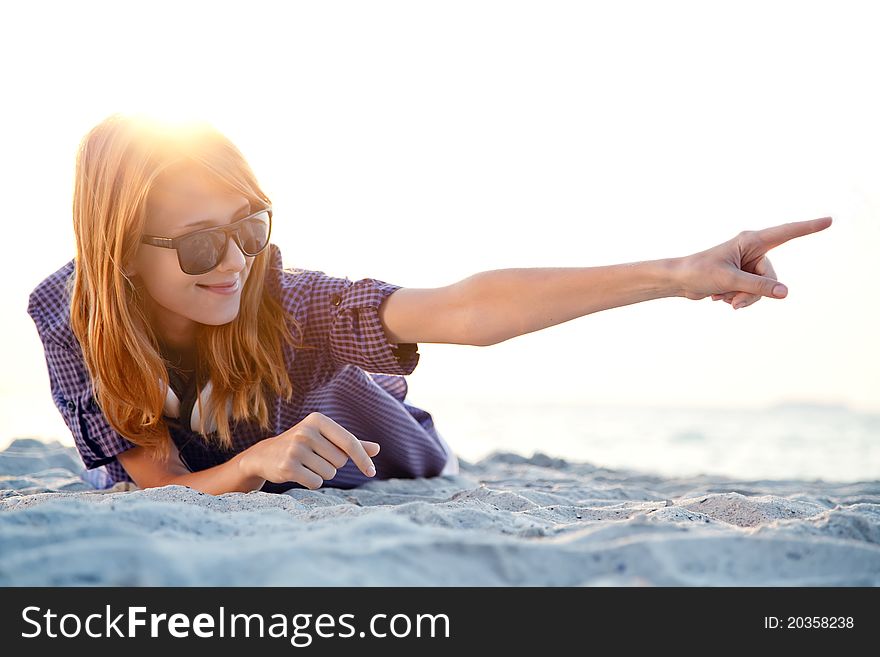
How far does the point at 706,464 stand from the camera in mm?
11961

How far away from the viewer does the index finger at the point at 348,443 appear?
1.93 metres

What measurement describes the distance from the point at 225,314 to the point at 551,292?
1138 millimetres

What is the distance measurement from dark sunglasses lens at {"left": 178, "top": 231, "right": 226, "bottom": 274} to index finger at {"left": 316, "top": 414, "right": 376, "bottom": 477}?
0.65m

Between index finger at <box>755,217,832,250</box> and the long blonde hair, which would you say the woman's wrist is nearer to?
the long blonde hair

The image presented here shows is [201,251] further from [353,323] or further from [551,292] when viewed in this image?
[551,292]

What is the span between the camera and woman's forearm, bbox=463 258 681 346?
1.84 m

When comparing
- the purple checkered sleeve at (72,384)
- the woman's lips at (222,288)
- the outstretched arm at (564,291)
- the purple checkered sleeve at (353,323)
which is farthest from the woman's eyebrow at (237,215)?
the purple checkered sleeve at (72,384)

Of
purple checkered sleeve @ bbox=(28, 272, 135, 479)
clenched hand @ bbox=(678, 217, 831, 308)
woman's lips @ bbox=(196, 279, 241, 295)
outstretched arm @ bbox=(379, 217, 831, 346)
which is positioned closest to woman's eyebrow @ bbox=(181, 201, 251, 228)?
woman's lips @ bbox=(196, 279, 241, 295)

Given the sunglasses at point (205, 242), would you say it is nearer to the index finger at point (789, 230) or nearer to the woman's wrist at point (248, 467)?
the woman's wrist at point (248, 467)

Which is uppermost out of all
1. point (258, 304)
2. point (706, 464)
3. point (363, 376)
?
point (258, 304)
